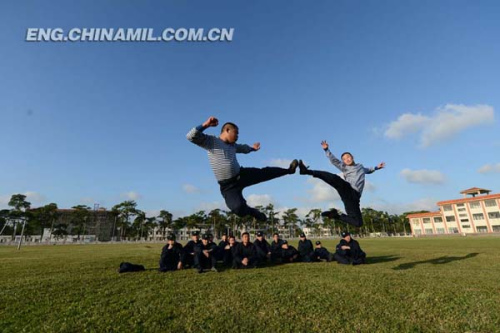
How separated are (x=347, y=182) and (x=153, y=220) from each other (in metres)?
97.1

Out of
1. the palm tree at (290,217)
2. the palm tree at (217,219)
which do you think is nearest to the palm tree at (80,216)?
the palm tree at (217,219)

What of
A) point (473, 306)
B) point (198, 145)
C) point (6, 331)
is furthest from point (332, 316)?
point (6, 331)

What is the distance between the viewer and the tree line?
75.9 m

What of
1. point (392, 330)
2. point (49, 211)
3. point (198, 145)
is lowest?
point (392, 330)

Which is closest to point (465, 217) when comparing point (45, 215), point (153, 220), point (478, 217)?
point (478, 217)

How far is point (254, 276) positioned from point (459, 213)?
90.6 m

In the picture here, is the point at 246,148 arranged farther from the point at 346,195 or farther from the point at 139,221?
the point at 139,221

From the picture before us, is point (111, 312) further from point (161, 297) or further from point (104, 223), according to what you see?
point (104, 223)

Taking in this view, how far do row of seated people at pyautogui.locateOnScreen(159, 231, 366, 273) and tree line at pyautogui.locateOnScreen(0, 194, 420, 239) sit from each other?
60613 mm

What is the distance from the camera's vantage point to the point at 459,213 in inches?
2940

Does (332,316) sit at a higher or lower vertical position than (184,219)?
lower

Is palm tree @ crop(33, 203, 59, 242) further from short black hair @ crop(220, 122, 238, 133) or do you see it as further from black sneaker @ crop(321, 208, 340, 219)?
black sneaker @ crop(321, 208, 340, 219)

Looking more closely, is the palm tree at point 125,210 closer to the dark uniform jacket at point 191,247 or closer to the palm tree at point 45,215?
the palm tree at point 45,215

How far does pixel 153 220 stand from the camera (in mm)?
94250
